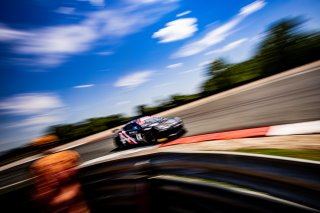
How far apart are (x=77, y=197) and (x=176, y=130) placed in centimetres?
811

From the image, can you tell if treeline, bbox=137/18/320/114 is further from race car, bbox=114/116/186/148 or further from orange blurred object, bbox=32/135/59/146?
orange blurred object, bbox=32/135/59/146

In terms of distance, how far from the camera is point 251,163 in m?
2.61

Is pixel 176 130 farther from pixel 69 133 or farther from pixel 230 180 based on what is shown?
pixel 69 133

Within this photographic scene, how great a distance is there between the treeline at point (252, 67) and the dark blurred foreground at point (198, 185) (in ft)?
80.4

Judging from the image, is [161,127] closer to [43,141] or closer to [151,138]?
[151,138]

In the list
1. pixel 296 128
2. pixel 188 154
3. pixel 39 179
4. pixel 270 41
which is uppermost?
pixel 270 41

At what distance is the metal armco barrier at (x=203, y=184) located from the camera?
6.81ft

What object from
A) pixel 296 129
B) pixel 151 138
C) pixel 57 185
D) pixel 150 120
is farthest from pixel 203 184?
pixel 150 120

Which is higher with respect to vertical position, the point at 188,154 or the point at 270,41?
the point at 270,41

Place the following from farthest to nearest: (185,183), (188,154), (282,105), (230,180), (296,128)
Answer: (282,105) < (296,128) < (188,154) < (185,183) < (230,180)

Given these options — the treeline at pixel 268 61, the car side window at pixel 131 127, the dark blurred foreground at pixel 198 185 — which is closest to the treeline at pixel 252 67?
the treeline at pixel 268 61

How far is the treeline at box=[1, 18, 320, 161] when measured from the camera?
2773 cm

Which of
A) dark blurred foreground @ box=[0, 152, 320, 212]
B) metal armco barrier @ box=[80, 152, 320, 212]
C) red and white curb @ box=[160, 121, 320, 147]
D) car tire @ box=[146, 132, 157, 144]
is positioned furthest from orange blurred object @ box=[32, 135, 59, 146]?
car tire @ box=[146, 132, 157, 144]

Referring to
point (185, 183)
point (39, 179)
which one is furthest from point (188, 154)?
point (39, 179)
